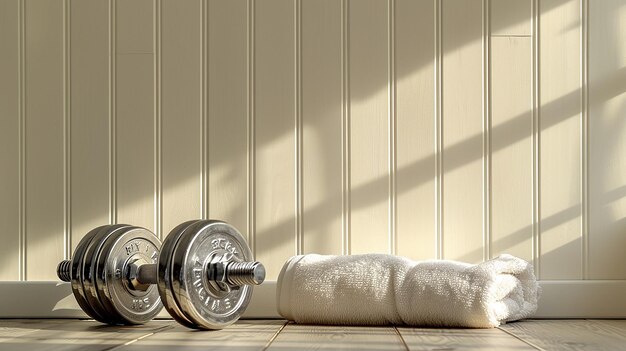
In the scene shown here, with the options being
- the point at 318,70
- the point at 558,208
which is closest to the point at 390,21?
the point at 318,70

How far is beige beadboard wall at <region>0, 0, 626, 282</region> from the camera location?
227cm

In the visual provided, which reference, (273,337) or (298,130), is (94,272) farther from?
(298,130)

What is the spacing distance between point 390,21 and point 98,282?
0.94 meters

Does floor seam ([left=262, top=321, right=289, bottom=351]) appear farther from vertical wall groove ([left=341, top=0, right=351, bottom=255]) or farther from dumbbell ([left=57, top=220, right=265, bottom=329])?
vertical wall groove ([left=341, top=0, right=351, bottom=255])

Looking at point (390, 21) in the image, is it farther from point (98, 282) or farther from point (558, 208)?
point (98, 282)

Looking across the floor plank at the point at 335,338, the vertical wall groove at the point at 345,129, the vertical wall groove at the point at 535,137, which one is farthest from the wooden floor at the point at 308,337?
the vertical wall groove at the point at 345,129

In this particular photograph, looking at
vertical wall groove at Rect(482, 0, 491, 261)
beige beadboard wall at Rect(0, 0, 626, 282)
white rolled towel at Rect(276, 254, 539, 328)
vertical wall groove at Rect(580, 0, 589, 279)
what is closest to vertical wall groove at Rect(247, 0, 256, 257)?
beige beadboard wall at Rect(0, 0, 626, 282)

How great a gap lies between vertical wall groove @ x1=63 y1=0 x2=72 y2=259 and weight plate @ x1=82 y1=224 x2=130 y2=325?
1.10ft

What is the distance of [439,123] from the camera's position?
229cm

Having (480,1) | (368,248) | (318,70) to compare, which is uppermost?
(480,1)

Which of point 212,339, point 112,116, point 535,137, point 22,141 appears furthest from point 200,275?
point 535,137

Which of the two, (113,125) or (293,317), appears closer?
(293,317)

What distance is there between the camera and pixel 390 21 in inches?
91.0

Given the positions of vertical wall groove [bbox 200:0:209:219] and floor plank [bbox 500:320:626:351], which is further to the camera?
vertical wall groove [bbox 200:0:209:219]
